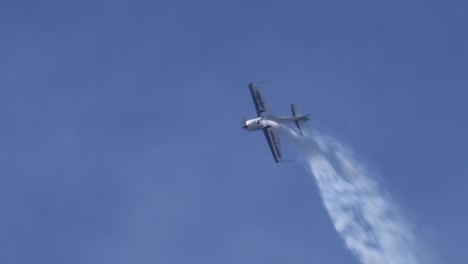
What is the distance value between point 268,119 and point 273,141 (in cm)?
424

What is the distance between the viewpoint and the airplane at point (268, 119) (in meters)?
162

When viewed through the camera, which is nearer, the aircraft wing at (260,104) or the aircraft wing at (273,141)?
the aircraft wing at (260,104)

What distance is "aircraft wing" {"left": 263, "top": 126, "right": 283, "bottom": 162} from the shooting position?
6476 inches

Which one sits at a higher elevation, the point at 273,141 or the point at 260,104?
Answer: the point at 260,104

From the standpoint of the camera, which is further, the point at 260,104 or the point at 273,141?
the point at 273,141

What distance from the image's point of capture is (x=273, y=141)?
542ft

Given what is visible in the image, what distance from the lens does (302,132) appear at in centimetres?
16138

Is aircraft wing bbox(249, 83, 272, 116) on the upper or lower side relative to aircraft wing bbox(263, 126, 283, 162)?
upper

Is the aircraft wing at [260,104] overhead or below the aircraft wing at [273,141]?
overhead

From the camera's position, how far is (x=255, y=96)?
539 feet

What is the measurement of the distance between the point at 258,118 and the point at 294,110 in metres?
6.14

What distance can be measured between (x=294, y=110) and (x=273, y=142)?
22.2 ft

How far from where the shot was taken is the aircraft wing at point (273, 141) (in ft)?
540

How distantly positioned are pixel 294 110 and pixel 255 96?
7.06 meters
